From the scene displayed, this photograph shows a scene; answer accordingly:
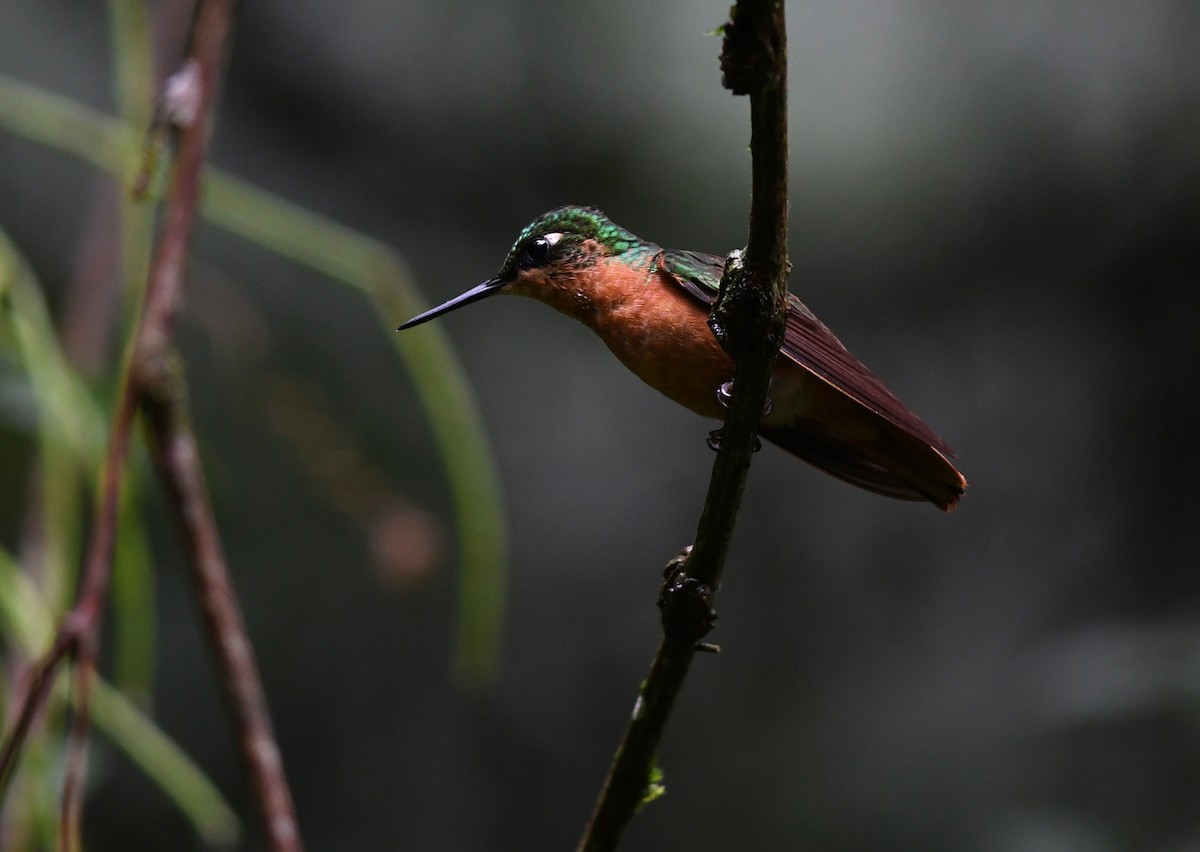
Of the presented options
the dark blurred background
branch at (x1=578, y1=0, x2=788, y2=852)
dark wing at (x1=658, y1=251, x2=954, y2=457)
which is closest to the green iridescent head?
dark wing at (x1=658, y1=251, x2=954, y2=457)

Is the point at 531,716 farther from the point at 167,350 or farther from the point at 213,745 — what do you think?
the point at 167,350

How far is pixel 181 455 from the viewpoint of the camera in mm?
1379

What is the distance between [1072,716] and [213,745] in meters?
3.18

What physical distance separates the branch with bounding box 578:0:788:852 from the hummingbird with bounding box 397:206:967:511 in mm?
367

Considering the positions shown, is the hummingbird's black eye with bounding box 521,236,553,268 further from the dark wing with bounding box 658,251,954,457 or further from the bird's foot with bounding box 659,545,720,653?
the bird's foot with bounding box 659,545,720,653

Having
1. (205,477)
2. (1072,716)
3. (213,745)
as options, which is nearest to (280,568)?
(213,745)

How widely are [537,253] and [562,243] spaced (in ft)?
0.15

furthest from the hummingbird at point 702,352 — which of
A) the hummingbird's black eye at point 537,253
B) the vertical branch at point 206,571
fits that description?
the vertical branch at point 206,571

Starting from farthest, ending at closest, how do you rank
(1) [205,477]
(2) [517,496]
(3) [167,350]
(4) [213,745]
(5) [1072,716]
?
(2) [517,496], (4) [213,745], (1) [205,477], (5) [1072,716], (3) [167,350]

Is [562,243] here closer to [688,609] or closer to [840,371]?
[840,371]

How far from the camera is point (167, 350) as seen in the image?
4.54 ft

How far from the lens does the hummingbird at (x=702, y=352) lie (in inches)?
54.6

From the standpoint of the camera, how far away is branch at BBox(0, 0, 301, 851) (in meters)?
1.24

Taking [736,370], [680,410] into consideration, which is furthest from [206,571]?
[680,410]
